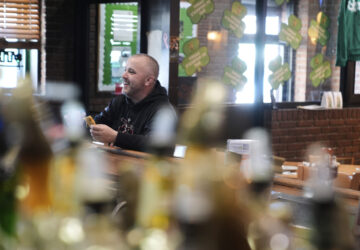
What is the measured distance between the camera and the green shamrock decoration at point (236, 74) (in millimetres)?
6582

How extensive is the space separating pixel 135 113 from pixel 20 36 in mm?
2216

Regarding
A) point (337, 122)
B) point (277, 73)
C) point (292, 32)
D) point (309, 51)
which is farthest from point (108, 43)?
point (337, 122)

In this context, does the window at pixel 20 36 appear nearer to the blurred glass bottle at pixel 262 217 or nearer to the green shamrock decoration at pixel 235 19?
the green shamrock decoration at pixel 235 19

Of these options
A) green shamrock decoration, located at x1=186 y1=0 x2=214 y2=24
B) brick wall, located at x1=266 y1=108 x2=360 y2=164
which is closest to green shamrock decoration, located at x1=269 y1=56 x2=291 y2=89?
brick wall, located at x1=266 y1=108 x2=360 y2=164

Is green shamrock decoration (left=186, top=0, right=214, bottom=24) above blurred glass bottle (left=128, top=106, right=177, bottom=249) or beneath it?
above

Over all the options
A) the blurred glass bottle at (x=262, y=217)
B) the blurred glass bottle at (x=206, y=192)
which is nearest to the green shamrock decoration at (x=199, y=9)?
the blurred glass bottle at (x=262, y=217)

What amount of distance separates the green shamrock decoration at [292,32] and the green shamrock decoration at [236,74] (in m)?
0.63

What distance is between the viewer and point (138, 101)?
181 inches

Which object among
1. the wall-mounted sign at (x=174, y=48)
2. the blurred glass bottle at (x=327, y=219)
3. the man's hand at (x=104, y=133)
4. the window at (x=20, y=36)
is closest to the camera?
the blurred glass bottle at (x=327, y=219)

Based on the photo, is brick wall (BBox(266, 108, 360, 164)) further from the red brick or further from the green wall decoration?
the green wall decoration

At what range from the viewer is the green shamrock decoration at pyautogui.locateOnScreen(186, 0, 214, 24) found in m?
6.17

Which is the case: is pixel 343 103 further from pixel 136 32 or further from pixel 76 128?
pixel 76 128

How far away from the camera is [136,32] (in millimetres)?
6496

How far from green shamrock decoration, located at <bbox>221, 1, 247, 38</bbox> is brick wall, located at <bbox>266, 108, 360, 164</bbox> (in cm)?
96
